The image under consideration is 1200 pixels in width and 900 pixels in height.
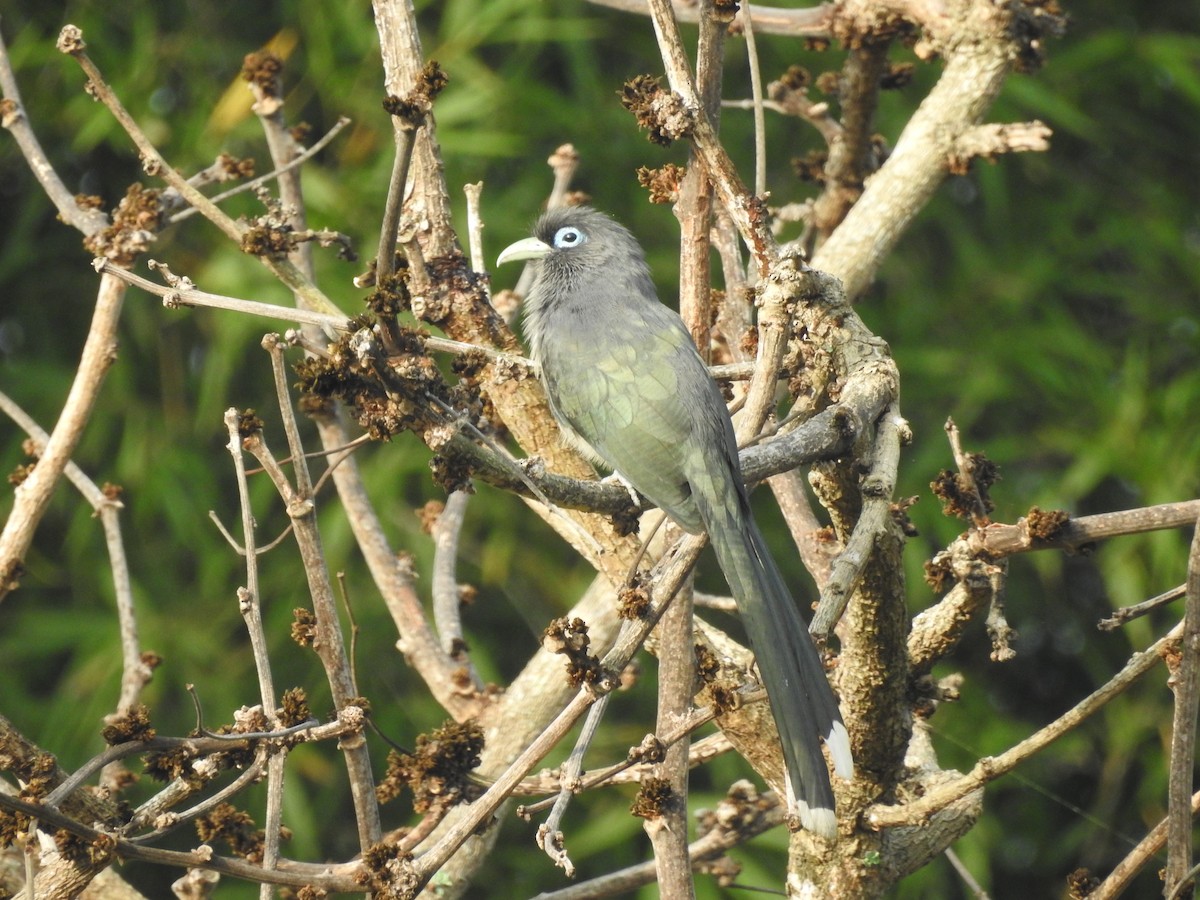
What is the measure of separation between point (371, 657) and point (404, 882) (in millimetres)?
3841

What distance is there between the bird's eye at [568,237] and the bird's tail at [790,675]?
46.3 inches

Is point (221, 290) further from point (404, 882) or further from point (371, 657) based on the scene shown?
point (404, 882)

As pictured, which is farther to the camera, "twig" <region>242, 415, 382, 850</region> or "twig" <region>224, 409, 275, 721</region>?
"twig" <region>242, 415, 382, 850</region>

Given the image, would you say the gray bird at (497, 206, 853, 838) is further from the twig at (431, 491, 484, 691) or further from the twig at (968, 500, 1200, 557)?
the twig at (431, 491, 484, 691)

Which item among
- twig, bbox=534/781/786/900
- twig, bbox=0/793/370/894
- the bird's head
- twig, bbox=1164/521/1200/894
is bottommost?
twig, bbox=534/781/786/900

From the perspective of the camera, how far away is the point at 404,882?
1.76m

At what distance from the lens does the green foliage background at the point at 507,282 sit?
520 centimetres

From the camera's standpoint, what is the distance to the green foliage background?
5203mm

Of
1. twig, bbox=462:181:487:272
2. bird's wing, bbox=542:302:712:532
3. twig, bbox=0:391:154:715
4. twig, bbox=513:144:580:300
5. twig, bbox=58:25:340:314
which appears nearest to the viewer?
twig, bbox=58:25:340:314

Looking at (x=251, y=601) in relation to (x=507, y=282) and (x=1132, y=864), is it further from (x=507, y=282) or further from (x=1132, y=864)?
(x=507, y=282)

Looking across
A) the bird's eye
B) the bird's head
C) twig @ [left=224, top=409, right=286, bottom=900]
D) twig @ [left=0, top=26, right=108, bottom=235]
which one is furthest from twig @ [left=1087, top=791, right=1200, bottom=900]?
twig @ [left=0, top=26, right=108, bottom=235]

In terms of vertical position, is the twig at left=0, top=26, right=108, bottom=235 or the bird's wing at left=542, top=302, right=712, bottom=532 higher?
the twig at left=0, top=26, right=108, bottom=235

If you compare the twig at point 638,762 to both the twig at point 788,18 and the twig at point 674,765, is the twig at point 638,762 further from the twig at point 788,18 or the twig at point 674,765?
the twig at point 788,18

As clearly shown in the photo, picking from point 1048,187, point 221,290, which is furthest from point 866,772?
point 1048,187
